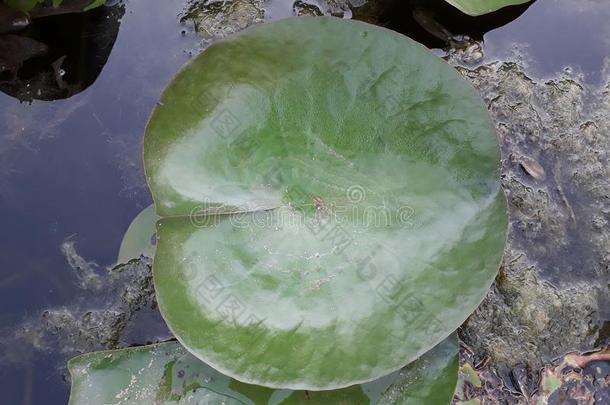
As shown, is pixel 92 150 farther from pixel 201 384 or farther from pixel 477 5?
pixel 477 5

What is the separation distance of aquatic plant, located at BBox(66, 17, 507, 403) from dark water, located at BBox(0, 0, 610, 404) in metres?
0.34

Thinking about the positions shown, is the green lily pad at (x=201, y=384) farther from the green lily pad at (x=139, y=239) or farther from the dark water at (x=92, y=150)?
the green lily pad at (x=139, y=239)

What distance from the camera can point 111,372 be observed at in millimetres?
1277

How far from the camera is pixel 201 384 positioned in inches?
49.6

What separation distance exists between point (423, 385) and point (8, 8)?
1358 mm

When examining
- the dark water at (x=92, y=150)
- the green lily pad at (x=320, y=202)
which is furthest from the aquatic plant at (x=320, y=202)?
the dark water at (x=92, y=150)

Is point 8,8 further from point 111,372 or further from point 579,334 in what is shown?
point 579,334

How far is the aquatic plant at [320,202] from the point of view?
3.78 ft

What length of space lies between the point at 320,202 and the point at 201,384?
0.47 m

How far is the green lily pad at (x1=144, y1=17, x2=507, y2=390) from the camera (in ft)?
3.78

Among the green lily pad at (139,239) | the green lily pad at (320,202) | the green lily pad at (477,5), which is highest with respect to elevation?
the green lily pad at (477,5)

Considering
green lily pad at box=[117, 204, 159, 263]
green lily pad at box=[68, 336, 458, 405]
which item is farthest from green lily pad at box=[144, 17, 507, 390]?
green lily pad at box=[117, 204, 159, 263]

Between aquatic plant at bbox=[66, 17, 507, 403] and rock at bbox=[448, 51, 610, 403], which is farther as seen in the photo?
rock at bbox=[448, 51, 610, 403]

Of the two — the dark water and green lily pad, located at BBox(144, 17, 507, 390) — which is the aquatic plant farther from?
the dark water
